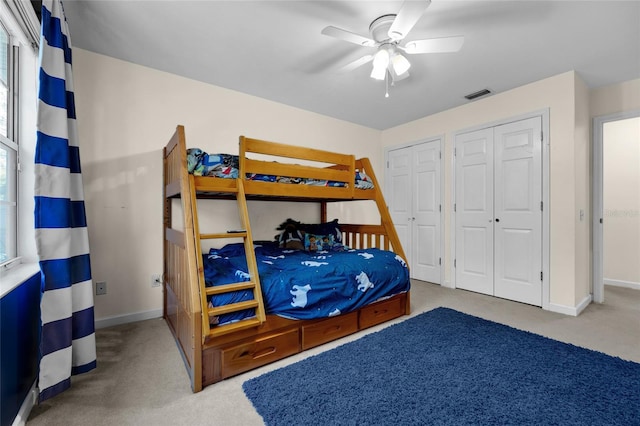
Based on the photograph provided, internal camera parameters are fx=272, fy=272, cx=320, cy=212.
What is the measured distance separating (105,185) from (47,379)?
1.57 m

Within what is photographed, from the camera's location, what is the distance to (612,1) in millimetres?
1783

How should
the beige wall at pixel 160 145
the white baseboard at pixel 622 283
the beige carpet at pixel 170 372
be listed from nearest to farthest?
the beige carpet at pixel 170 372 < the beige wall at pixel 160 145 < the white baseboard at pixel 622 283

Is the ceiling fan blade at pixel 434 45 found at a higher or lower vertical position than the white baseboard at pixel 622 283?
higher

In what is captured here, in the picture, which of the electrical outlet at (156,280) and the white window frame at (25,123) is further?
the electrical outlet at (156,280)

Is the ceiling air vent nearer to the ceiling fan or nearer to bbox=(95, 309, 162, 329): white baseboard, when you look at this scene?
the ceiling fan


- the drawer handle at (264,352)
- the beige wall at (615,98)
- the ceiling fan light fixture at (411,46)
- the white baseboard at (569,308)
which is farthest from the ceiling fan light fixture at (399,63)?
the white baseboard at (569,308)

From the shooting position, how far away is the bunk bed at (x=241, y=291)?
1.58m

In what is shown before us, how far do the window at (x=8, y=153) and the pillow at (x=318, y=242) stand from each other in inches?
87.4

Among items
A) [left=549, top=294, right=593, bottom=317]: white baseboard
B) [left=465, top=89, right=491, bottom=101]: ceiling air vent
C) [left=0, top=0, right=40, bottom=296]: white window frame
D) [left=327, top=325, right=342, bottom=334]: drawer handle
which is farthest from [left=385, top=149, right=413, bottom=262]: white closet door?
[left=0, top=0, right=40, bottom=296]: white window frame

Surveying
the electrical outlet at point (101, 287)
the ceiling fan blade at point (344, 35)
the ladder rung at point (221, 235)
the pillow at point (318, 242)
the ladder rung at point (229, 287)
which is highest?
the ceiling fan blade at point (344, 35)

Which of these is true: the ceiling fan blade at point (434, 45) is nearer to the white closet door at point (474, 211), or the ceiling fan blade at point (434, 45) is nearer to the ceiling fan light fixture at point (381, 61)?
the ceiling fan light fixture at point (381, 61)

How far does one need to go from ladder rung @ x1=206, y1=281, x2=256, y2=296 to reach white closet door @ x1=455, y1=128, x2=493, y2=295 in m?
2.92

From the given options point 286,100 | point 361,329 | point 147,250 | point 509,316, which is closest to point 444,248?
point 509,316

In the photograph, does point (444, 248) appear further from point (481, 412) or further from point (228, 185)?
point (228, 185)
